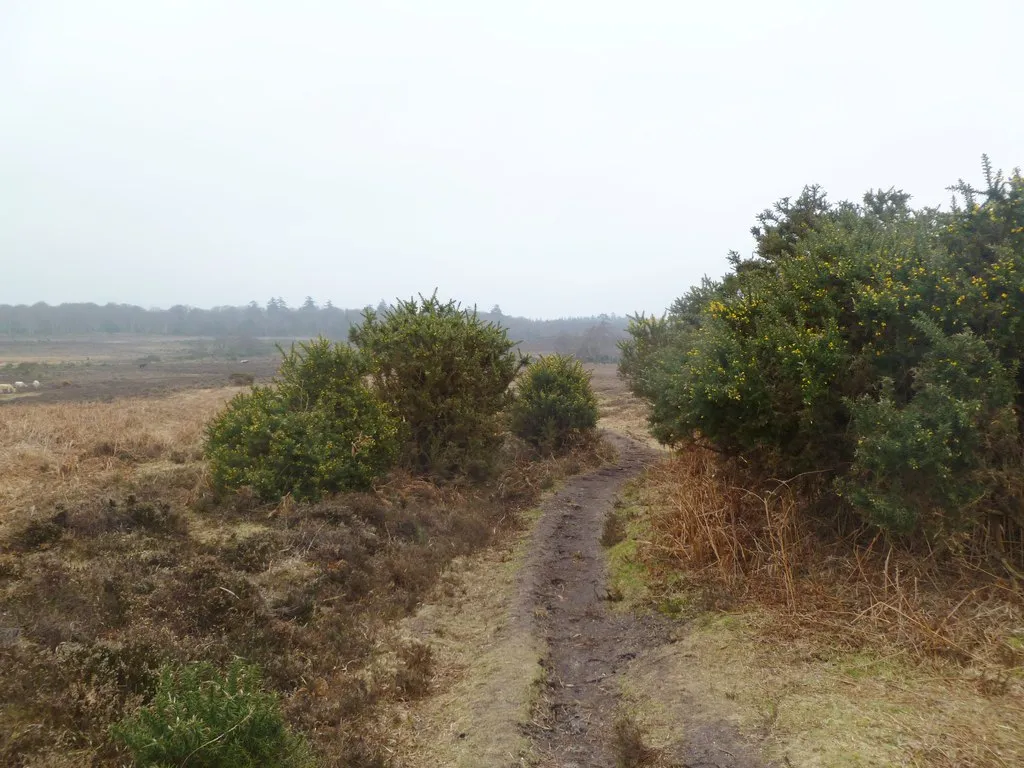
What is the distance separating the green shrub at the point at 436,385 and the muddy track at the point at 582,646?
2.25 m

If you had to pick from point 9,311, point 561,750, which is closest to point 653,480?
point 561,750

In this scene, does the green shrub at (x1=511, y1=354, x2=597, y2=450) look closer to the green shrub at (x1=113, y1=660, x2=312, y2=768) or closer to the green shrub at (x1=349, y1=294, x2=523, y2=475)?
the green shrub at (x1=349, y1=294, x2=523, y2=475)

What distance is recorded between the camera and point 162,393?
112ft

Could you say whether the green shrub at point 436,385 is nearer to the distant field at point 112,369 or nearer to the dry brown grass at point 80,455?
the dry brown grass at point 80,455

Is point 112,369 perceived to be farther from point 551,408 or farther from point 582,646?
point 582,646

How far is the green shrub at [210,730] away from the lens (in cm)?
376

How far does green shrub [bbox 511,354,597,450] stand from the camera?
16.7m

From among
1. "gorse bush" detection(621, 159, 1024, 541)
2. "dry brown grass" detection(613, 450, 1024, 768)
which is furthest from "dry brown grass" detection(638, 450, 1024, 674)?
"gorse bush" detection(621, 159, 1024, 541)

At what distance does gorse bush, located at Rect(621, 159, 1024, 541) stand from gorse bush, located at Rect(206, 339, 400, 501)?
537 cm

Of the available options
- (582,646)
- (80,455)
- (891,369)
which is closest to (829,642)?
(582,646)

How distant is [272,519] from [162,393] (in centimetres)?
2926

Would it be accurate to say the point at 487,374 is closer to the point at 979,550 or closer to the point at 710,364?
the point at 710,364

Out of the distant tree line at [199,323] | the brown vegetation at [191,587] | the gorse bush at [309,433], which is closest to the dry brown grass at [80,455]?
the brown vegetation at [191,587]

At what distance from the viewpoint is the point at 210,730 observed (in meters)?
3.86
